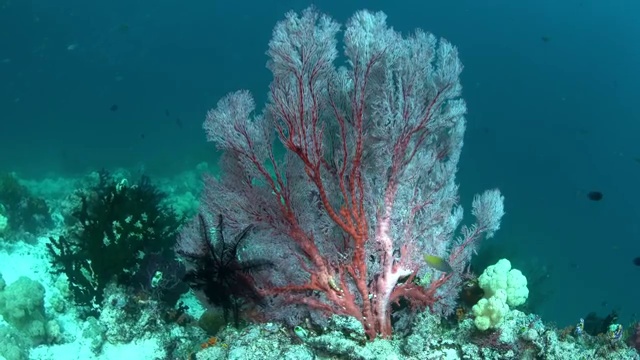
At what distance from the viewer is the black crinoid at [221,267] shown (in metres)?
5.08

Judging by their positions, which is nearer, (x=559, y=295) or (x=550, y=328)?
(x=550, y=328)

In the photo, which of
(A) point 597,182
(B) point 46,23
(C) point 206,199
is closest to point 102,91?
(B) point 46,23

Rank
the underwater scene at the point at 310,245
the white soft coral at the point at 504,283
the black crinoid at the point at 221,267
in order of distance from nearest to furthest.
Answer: the underwater scene at the point at 310,245 → the black crinoid at the point at 221,267 → the white soft coral at the point at 504,283

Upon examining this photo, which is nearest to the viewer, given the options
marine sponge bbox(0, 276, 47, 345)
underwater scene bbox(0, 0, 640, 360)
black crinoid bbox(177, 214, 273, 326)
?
underwater scene bbox(0, 0, 640, 360)

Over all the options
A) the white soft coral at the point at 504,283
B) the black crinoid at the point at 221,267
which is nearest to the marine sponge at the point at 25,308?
the black crinoid at the point at 221,267

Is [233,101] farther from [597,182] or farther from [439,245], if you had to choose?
[597,182]

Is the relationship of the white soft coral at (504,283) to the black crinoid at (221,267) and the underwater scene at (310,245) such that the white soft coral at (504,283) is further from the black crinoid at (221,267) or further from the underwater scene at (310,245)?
the black crinoid at (221,267)

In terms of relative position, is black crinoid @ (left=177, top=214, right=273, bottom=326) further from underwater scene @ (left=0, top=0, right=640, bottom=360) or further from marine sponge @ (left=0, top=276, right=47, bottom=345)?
marine sponge @ (left=0, top=276, right=47, bottom=345)

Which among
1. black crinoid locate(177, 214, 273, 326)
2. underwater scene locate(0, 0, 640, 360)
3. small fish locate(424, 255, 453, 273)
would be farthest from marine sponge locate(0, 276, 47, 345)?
small fish locate(424, 255, 453, 273)

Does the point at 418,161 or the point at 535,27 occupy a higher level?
the point at 535,27

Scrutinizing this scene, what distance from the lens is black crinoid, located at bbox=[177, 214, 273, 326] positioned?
200 inches

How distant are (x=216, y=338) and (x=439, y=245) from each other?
127 inches

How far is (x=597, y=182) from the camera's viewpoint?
198 feet

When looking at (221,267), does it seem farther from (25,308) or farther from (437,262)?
(25,308)
